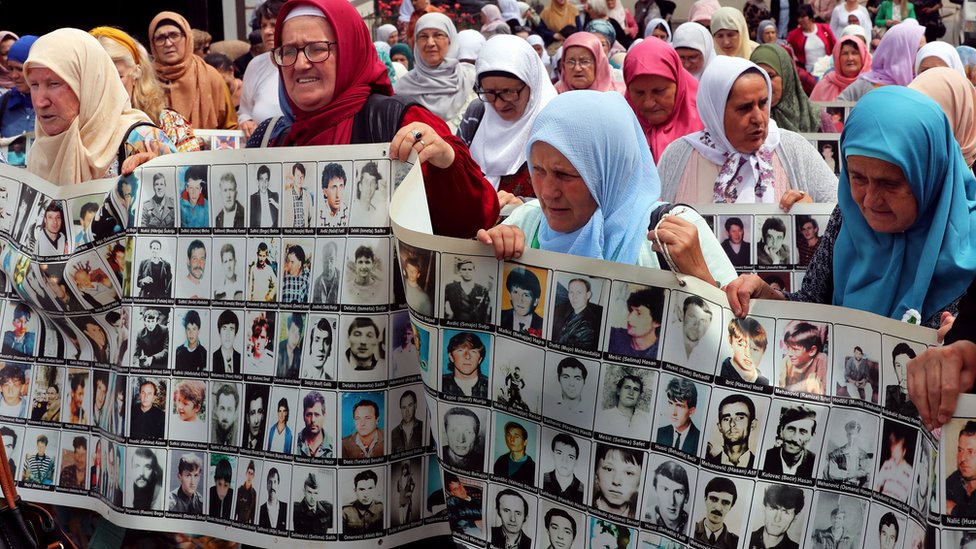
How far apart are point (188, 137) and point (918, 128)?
121 inches

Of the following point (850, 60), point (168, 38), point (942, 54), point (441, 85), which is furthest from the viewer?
point (850, 60)

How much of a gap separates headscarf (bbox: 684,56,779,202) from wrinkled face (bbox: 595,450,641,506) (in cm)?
185

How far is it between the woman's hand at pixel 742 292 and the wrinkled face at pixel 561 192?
0.50m

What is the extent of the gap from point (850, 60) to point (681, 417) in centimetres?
858

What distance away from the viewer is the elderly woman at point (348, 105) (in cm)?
338

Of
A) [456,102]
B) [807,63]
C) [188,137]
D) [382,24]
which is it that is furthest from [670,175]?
[382,24]

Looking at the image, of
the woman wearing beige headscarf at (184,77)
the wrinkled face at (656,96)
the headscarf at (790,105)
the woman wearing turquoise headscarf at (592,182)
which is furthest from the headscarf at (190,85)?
the woman wearing turquoise headscarf at (592,182)

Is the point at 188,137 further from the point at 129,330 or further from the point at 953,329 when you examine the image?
the point at 953,329

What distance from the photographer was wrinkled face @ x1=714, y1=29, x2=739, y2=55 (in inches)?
386

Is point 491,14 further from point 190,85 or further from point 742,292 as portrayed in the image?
point 742,292

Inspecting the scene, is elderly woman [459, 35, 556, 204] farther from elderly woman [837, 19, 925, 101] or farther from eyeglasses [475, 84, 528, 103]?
elderly woman [837, 19, 925, 101]

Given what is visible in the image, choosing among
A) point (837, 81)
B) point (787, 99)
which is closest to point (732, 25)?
point (837, 81)

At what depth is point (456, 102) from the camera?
28.1 ft

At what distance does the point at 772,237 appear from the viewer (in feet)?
11.6
